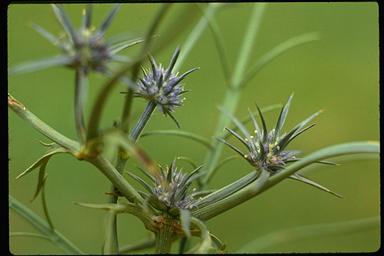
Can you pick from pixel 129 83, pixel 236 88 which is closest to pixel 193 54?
pixel 236 88

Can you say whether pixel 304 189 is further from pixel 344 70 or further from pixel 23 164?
pixel 23 164

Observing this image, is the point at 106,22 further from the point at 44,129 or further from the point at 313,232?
the point at 313,232

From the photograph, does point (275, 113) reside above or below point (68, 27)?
above

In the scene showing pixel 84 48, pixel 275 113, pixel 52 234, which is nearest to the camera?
pixel 84 48

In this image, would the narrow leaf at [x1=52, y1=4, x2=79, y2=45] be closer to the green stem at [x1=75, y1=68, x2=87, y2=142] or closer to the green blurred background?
the green stem at [x1=75, y1=68, x2=87, y2=142]

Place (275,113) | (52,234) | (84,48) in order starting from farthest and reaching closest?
(275,113)
(52,234)
(84,48)

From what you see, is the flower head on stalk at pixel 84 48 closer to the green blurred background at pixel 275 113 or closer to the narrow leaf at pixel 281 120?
the narrow leaf at pixel 281 120

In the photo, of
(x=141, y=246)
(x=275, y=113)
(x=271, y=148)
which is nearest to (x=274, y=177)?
(x=271, y=148)
